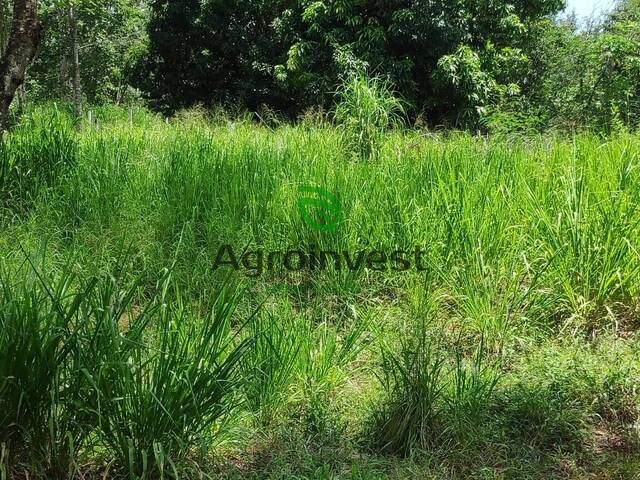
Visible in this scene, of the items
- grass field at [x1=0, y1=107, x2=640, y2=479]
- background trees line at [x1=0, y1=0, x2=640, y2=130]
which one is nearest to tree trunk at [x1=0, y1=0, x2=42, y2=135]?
grass field at [x1=0, y1=107, x2=640, y2=479]

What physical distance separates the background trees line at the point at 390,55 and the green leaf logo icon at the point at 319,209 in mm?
3260

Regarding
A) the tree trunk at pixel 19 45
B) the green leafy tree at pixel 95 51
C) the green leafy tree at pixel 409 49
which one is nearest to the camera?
the tree trunk at pixel 19 45

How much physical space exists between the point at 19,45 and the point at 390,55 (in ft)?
26.9

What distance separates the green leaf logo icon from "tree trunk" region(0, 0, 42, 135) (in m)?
2.02

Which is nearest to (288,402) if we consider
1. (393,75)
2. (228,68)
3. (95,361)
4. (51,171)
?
(95,361)

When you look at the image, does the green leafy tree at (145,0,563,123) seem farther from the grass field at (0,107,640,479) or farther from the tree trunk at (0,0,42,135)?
the tree trunk at (0,0,42,135)

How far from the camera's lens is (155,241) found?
3.81 metres

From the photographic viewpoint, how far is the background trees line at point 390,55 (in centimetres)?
923

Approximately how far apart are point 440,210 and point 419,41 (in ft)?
25.7

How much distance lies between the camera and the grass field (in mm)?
1893

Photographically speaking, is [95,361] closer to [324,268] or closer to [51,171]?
[324,268]

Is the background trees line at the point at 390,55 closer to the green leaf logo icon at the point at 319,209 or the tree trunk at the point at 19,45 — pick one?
the tree trunk at the point at 19,45

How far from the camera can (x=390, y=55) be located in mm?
10883

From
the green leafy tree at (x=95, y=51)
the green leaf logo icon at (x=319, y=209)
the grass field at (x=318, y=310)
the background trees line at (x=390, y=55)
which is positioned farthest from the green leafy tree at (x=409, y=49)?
the green leafy tree at (x=95, y=51)
